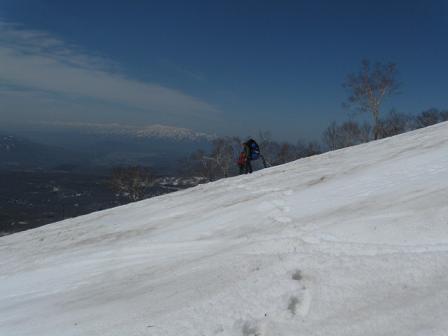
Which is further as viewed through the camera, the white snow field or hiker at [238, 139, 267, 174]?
hiker at [238, 139, 267, 174]

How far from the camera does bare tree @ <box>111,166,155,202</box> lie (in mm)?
58312

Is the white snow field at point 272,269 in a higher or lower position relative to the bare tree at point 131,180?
lower

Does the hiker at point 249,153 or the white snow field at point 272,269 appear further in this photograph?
the hiker at point 249,153

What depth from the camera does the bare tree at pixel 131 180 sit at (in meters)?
58.3

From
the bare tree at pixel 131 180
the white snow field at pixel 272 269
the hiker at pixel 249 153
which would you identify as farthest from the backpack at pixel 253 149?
the bare tree at pixel 131 180

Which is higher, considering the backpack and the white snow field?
the backpack

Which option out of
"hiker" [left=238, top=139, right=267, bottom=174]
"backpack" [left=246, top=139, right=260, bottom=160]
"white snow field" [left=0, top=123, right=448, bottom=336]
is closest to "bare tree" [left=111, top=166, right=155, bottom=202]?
"hiker" [left=238, top=139, right=267, bottom=174]

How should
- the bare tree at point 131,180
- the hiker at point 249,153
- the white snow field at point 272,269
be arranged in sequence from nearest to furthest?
the white snow field at point 272,269
the hiker at point 249,153
the bare tree at point 131,180

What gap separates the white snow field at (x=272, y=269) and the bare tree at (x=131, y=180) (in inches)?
1849

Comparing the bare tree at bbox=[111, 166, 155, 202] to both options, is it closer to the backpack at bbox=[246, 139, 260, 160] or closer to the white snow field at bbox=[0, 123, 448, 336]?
the backpack at bbox=[246, 139, 260, 160]

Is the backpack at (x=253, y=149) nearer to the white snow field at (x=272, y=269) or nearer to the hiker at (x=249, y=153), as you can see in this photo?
the hiker at (x=249, y=153)

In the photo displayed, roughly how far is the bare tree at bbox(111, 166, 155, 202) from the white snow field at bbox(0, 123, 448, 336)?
47.0 metres

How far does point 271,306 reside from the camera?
5012 mm

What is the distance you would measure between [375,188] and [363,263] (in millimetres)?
4162
